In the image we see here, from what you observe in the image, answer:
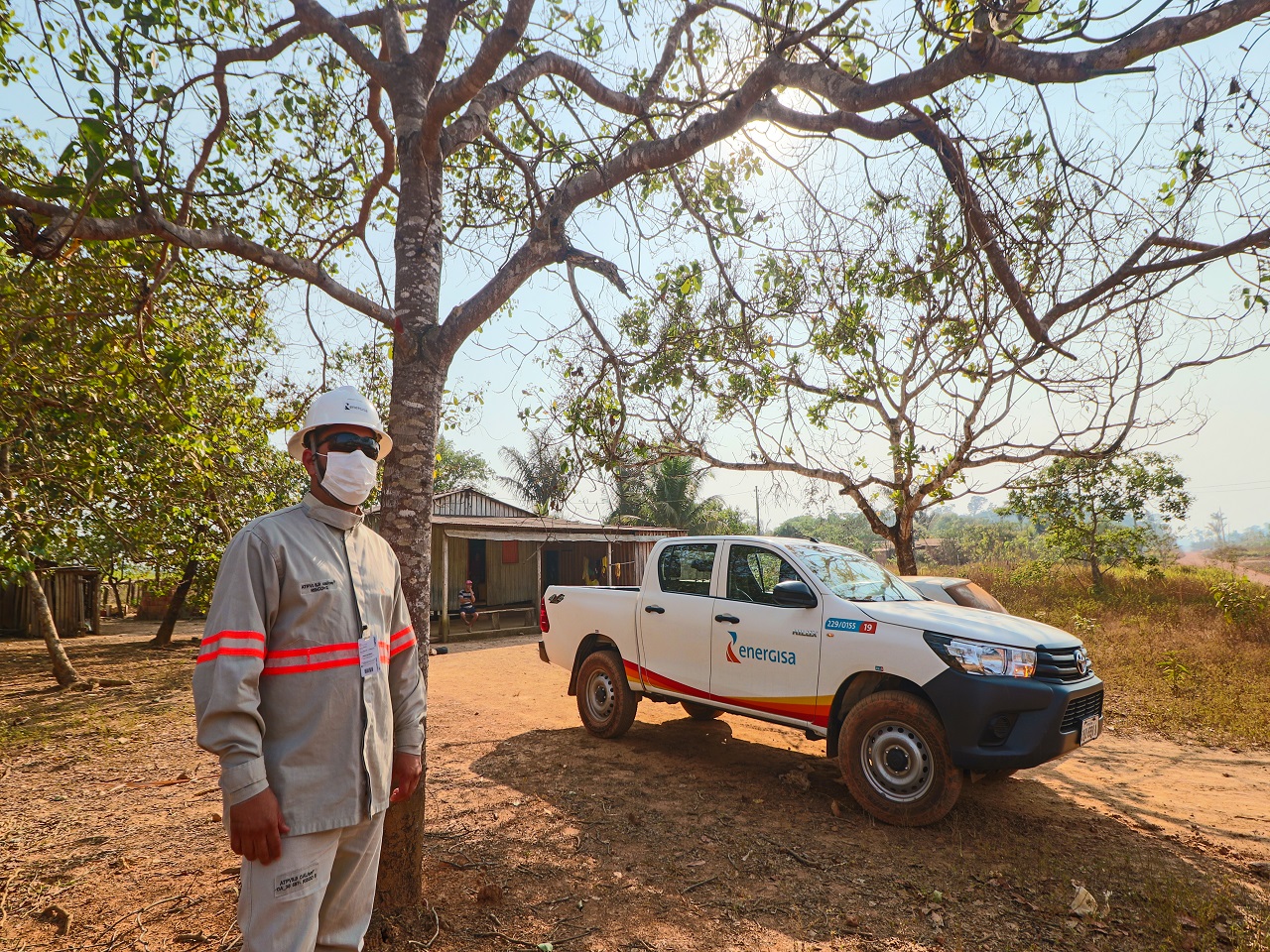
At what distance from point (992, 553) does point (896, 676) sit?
36238 millimetres

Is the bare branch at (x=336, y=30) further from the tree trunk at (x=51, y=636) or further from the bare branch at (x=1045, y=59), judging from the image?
the tree trunk at (x=51, y=636)

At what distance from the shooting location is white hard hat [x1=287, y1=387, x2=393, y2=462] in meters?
2.57

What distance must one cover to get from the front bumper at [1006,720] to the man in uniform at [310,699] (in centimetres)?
364

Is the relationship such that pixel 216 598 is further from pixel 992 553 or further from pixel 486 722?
pixel 992 553

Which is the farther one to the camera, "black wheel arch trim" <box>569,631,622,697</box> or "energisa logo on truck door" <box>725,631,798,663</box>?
"black wheel arch trim" <box>569,631,622,697</box>

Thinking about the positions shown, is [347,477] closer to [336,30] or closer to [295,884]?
[295,884]

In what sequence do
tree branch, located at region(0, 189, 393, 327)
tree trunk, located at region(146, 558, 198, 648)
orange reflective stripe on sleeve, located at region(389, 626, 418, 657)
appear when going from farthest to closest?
tree trunk, located at region(146, 558, 198, 648) → tree branch, located at region(0, 189, 393, 327) → orange reflective stripe on sleeve, located at region(389, 626, 418, 657)

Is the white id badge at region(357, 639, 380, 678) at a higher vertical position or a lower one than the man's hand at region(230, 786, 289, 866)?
higher

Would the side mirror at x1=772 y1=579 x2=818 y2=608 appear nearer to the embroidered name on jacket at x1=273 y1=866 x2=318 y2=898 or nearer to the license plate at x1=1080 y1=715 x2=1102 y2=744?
the license plate at x1=1080 y1=715 x2=1102 y2=744

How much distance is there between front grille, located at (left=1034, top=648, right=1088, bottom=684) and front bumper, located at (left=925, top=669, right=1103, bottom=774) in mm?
64

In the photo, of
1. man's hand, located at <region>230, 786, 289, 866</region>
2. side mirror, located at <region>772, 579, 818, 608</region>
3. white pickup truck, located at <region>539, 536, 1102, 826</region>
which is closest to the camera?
man's hand, located at <region>230, 786, 289, 866</region>

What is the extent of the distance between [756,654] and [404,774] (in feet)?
12.2

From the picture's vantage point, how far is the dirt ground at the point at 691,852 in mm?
3461

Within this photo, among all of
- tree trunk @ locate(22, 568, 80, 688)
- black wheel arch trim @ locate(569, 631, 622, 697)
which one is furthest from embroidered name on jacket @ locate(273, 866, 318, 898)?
tree trunk @ locate(22, 568, 80, 688)
